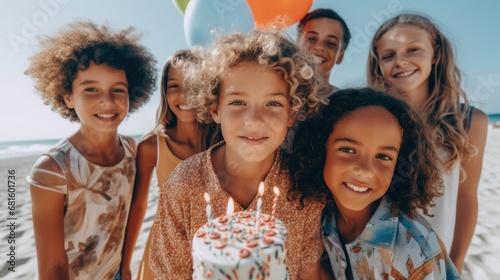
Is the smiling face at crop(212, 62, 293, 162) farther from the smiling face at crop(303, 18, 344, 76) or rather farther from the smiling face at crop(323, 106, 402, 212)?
the smiling face at crop(303, 18, 344, 76)

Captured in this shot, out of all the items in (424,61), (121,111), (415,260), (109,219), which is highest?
(424,61)

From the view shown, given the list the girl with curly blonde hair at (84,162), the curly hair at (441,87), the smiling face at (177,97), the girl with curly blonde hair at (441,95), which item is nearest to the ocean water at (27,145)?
the girl with curly blonde hair at (84,162)

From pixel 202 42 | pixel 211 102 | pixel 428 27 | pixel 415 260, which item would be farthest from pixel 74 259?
pixel 428 27

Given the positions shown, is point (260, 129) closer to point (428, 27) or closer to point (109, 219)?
point (109, 219)

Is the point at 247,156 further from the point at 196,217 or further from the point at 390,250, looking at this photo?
the point at 390,250

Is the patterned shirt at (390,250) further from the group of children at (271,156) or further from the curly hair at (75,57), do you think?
the curly hair at (75,57)

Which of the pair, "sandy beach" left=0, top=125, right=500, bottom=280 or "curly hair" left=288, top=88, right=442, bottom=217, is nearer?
"curly hair" left=288, top=88, right=442, bottom=217

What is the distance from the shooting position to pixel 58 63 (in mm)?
2408

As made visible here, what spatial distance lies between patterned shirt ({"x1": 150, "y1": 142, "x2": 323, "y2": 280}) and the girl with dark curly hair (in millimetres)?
112

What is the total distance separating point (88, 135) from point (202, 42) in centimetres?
105

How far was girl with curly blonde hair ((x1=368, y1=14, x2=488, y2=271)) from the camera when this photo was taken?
237 cm

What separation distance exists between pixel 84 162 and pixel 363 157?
5.60 feet

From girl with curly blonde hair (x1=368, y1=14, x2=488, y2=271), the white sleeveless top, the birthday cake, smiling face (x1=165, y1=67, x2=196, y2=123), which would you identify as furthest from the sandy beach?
the birthday cake

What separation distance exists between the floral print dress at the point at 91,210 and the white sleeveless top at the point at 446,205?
2.11m
